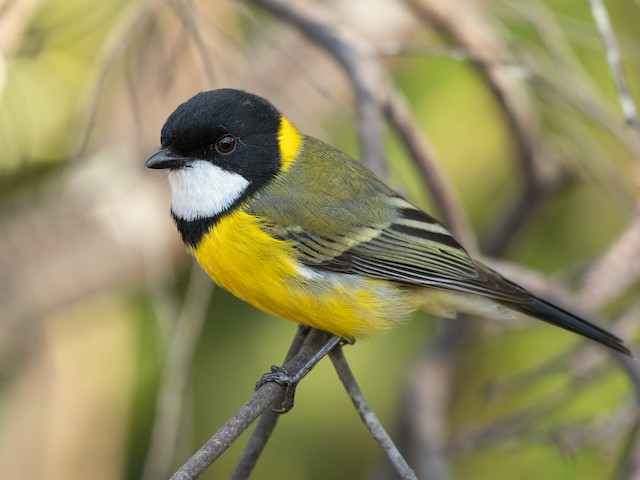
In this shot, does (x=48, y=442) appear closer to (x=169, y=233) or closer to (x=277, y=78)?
(x=169, y=233)

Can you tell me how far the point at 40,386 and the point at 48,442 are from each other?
234 millimetres

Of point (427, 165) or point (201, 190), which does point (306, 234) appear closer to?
point (201, 190)

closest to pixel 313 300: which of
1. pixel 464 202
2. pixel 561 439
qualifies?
pixel 561 439

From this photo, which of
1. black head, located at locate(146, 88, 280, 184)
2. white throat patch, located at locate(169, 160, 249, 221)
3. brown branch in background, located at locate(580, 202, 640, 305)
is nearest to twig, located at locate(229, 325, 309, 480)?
white throat patch, located at locate(169, 160, 249, 221)

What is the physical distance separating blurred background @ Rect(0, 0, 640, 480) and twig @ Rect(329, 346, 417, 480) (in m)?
1.15

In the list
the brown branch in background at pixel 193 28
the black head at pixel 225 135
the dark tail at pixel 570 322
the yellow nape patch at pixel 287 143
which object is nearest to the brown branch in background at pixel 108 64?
the brown branch in background at pixel 193 28

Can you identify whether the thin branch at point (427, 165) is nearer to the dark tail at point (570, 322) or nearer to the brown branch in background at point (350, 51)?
the brown branch in background at point (350, 51)

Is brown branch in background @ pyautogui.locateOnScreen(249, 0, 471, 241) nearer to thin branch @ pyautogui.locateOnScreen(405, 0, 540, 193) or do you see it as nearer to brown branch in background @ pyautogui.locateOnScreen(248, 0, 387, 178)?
brown branch in background @ pyautogui.locateOnScreen(248, 0, 387, 178)

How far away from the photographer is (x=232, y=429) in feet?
6.06

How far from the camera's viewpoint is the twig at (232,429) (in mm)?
1737

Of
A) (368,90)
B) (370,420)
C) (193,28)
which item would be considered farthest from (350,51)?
(370,420)

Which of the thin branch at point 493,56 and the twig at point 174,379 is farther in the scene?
the thin branch at point 493,56

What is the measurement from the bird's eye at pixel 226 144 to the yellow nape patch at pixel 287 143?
0.18 m

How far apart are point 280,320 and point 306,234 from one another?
5.00 ft
